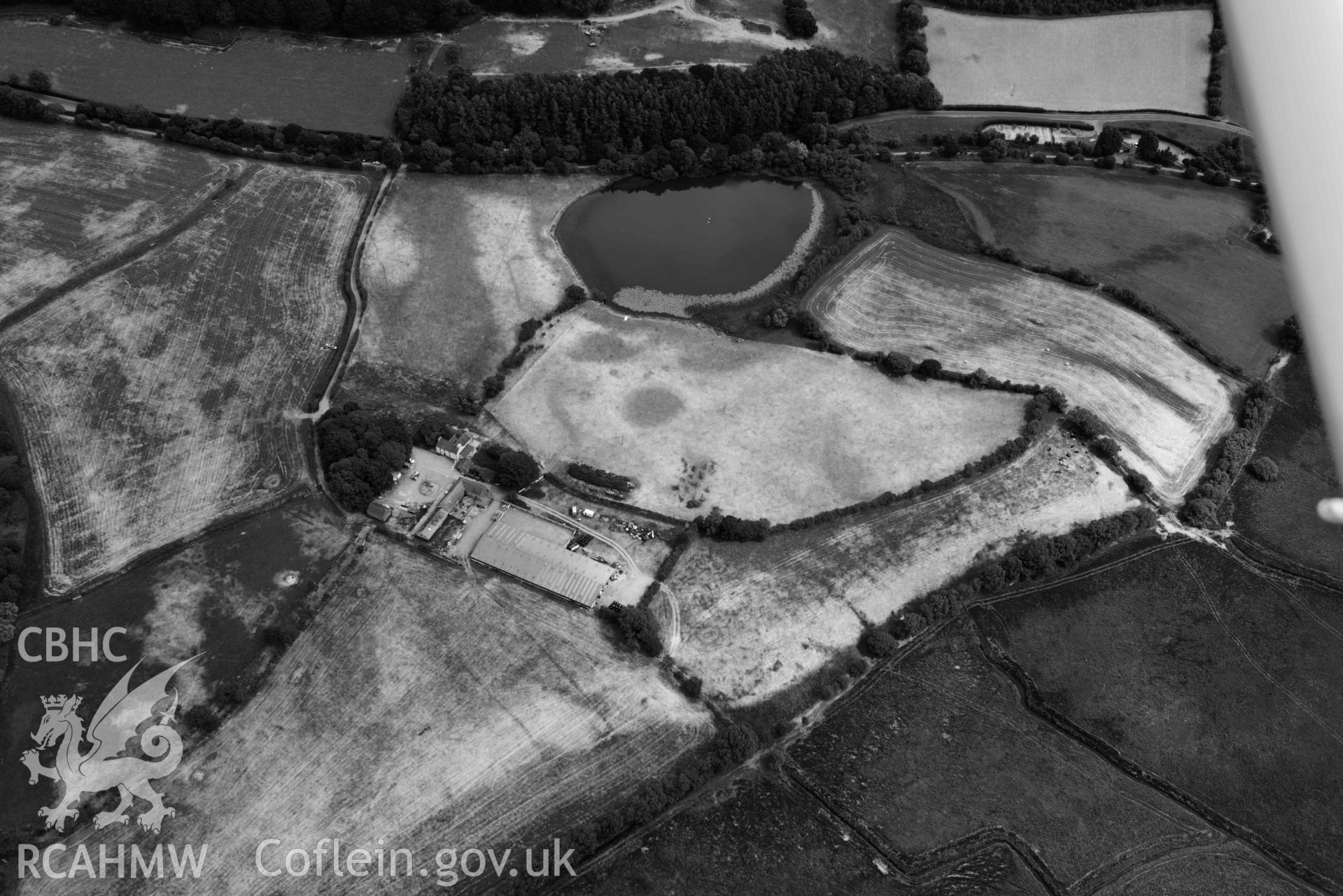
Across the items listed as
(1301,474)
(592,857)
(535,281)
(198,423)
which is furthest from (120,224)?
(1301,474)

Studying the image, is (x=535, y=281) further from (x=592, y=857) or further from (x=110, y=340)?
(x=592, y=857)

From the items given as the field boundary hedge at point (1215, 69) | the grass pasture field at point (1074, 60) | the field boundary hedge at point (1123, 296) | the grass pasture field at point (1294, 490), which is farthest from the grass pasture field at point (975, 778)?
the field boundary hedge at point (1215, 69)

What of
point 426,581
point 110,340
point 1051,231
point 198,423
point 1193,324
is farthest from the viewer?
point 1051,231

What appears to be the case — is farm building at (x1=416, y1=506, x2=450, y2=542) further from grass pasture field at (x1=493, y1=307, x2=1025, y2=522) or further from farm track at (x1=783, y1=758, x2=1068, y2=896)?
farm track at (x1=783, y1=758, x2=1068, y2=896)

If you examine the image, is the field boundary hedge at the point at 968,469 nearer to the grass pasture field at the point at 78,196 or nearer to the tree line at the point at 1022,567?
the tree line at the point at 1022,567

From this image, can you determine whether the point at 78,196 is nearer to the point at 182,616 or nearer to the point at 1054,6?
the point at 182,616

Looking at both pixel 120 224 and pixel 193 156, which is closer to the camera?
pixel 120 224

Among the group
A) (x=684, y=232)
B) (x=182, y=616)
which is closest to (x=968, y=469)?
(x=684, y=232)
